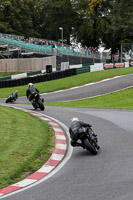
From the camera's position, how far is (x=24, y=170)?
829 cm

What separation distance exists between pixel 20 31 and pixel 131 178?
232 feet

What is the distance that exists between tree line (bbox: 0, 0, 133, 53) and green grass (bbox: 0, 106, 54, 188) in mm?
49658

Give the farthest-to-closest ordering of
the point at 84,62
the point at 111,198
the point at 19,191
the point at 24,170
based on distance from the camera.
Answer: the point at 84,62 < the point at 24,170 < the point at 19,191 < the point at 111,198

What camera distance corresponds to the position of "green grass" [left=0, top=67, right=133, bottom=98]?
1406 inches

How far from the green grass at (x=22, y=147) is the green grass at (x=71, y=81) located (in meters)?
20.2

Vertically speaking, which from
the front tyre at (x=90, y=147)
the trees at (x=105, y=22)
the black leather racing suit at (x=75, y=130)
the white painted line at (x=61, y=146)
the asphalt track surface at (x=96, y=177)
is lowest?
the white painted line at (x=61, y=146)

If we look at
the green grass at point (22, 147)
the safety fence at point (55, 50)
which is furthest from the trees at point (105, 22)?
the green grass at point (22, 147)

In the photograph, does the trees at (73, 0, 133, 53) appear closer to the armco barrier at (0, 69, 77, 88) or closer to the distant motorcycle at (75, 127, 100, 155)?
the armco barrier at (0, 69, 77, 88)

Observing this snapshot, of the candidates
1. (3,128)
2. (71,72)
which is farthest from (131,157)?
(71,72)

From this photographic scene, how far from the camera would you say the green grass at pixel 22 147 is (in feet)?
26.4

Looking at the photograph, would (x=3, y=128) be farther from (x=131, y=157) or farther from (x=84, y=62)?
(x=84, y=62)

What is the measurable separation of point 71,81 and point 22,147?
28375mm

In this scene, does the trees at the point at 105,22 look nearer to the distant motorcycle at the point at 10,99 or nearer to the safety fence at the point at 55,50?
the safety fence at the point at 55,50

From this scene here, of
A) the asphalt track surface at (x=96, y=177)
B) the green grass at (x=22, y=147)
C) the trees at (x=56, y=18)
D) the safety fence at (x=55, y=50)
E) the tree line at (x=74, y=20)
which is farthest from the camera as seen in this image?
the trees at (x=56, y=18)
